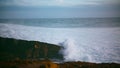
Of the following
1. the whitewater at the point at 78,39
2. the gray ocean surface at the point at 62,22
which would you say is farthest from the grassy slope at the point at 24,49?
the gray ocean surface at the point at 62,22

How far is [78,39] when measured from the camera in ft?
11.5

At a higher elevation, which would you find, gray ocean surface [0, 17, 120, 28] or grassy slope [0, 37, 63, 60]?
gray ocean surface [0, 17, 120, 28]

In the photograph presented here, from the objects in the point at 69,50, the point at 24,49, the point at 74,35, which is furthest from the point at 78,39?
the point at 24,49

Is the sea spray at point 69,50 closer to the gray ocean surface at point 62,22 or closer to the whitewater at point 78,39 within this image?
the whitewater at point 78,39

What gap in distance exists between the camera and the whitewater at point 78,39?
3.49m

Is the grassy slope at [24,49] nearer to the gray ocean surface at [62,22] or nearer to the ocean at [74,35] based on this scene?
the ocean at [74,35]

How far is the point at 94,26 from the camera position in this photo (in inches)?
140

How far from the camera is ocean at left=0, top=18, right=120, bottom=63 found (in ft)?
11.5

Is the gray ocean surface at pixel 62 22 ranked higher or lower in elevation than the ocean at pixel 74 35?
higher

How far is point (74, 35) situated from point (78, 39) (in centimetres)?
7

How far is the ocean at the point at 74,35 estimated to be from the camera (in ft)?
11.5

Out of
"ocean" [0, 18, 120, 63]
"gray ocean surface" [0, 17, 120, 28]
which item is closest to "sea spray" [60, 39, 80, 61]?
"ocean" [0, 18, 120, 63]

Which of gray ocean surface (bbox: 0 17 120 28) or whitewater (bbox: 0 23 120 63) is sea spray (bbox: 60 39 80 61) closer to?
whitewater (bbox: 0 23 120 63)

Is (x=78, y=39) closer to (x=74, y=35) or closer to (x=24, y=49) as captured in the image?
(x=74, y=35)
